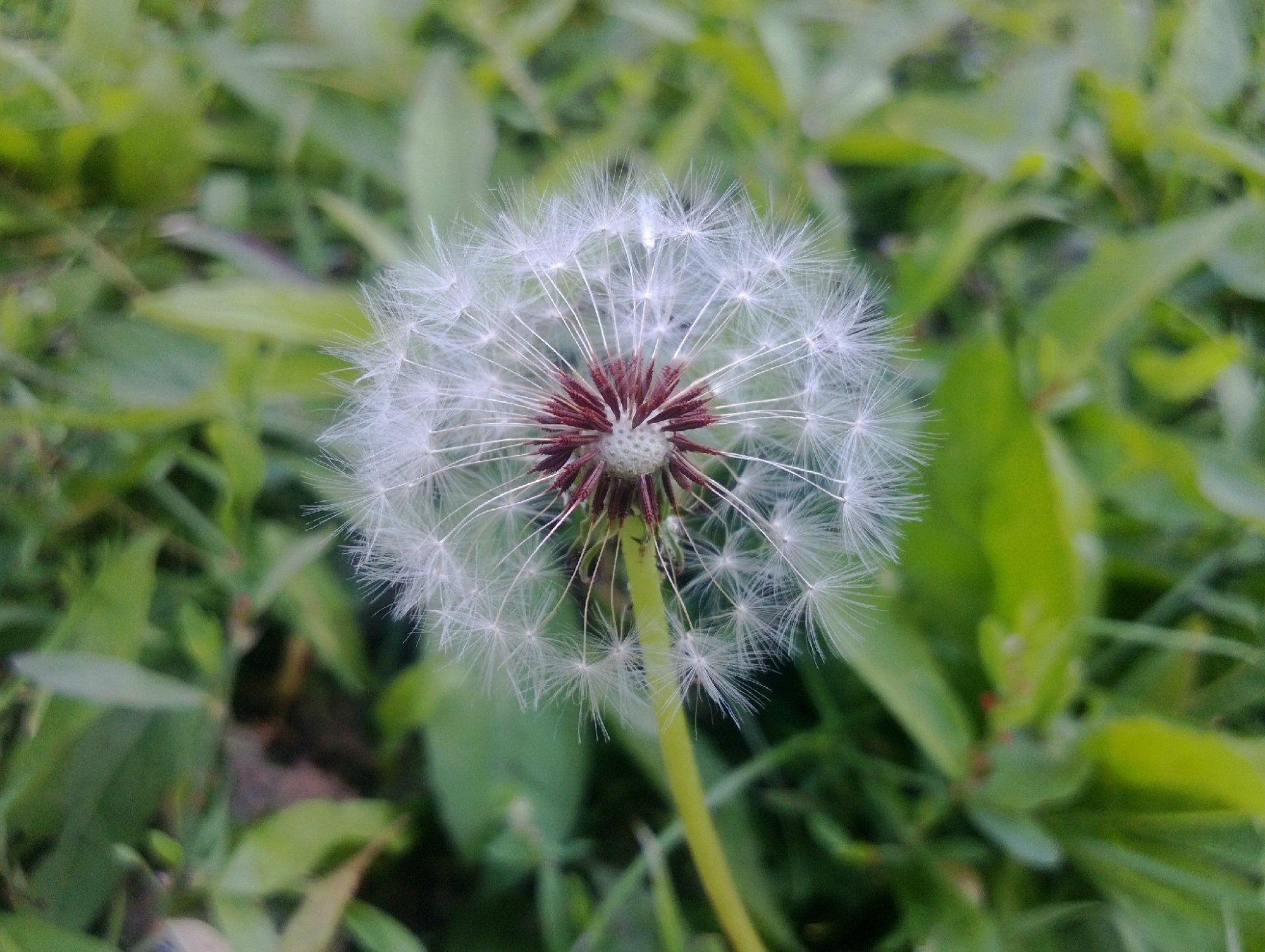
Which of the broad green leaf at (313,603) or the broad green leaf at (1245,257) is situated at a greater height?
the broad green leaf at (1245,257)

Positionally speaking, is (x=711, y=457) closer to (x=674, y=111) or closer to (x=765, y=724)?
(x=765, y=724)

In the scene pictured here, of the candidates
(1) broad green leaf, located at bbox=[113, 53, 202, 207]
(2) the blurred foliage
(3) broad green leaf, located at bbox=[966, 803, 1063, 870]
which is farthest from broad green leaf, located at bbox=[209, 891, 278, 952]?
(1) broad green leaf, located at bbox=[113, 53, 202, 207]

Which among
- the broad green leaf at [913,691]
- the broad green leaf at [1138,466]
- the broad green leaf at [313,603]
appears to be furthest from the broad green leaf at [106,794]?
the broad green leaf at [1138,466]

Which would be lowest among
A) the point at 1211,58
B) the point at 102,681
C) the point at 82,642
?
the point at 82,642

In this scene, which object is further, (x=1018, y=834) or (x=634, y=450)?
(x=1018, y=834)

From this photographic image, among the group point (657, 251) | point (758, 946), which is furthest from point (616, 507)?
point (758, 946)

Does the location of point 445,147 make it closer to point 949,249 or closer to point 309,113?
point 309,113

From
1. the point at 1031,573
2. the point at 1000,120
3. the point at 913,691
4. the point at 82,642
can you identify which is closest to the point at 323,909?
the point at 82,642

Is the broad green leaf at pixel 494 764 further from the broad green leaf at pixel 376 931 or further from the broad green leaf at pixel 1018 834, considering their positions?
the broad green leaf at pixel 1018 834
